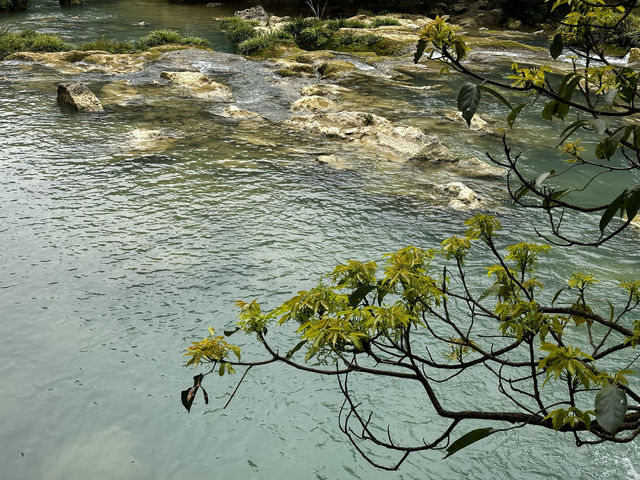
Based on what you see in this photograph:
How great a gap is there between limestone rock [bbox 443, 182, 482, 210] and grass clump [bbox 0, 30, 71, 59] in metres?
25.4

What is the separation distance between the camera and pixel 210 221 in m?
13.3

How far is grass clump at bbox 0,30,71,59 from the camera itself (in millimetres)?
29797

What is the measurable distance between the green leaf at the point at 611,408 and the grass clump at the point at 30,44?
33.5 meters

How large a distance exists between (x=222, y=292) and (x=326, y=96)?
50.6ft

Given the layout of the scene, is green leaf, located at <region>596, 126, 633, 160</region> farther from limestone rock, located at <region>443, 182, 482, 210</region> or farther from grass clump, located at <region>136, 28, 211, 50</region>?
grass clump, located at <region>136, 28, 211, 50</region>

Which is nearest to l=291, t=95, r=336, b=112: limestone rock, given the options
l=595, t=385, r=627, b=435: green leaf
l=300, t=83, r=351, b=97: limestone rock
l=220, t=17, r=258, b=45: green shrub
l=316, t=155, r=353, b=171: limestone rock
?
l=300, t=83, r=351, b=97: limestone rock

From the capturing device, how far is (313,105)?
22375 millimetres

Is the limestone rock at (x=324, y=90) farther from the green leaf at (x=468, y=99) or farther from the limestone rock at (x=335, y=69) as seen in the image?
the green leaf at (x=468, y=99)

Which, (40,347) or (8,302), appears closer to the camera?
(40,347)

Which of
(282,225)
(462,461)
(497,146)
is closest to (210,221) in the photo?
(282,225)

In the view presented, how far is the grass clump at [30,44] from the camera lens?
2980cm

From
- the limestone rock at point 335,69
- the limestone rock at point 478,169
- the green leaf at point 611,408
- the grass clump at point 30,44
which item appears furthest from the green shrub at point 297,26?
the green leaf at point 611,408

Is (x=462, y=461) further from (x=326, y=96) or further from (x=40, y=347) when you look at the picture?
(x=326, y=96)

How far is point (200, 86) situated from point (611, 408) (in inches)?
949
